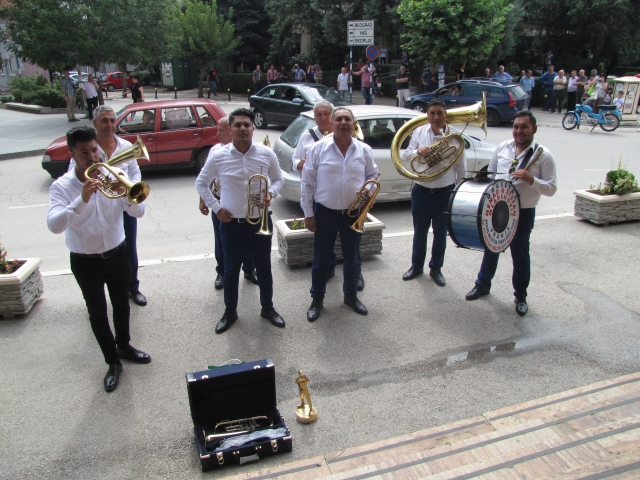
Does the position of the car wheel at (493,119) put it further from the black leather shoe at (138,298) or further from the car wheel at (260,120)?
the black leather shoe at (138,298)

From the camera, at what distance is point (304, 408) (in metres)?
3.80

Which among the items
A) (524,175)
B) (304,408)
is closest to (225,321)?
(304,408)

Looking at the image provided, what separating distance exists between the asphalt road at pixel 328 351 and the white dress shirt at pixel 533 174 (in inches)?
46.6

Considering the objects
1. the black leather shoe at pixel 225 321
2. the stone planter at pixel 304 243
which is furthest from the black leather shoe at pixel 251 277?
the black leather shoe at pixel 225 321

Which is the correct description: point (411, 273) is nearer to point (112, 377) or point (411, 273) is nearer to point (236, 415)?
point (236, 415)

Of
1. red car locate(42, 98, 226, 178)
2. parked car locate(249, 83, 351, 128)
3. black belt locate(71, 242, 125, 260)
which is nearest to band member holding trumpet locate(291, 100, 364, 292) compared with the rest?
black belt locate(71, 242, 125, 260)

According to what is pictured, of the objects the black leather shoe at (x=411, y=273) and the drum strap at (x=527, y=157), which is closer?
the drum strap at (x=527, y=157)

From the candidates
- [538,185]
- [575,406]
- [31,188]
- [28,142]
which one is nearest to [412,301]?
[538,185]

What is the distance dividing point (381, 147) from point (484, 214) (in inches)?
161

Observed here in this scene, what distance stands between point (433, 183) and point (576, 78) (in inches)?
733

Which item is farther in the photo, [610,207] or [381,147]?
[381,147]

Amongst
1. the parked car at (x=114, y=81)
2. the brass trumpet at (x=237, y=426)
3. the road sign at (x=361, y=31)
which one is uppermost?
the road sign at (x=361, y=31)

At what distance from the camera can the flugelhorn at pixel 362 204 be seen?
492 cm

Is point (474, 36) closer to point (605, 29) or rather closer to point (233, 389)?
point (605, 29)
